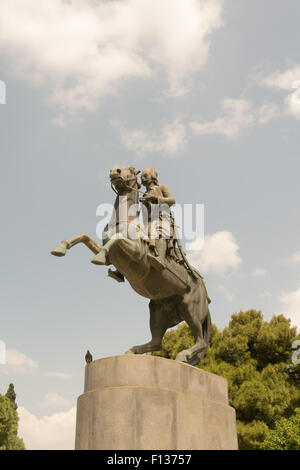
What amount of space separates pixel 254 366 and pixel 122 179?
1950cm

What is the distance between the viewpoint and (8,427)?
46312 mm

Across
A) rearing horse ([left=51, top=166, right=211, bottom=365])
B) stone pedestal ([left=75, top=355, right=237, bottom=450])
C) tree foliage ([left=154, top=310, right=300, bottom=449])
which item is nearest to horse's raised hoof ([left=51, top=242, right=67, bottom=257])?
rearing horse ([left=51, top=166, right=211, bottom=365])

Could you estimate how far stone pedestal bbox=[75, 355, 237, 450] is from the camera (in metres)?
7.13

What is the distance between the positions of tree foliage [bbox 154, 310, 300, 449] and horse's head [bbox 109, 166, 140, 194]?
16010mm

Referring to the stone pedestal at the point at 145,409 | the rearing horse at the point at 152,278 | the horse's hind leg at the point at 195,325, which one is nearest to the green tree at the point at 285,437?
the rearing horse at the point at 152,278

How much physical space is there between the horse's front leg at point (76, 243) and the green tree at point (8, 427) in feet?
143

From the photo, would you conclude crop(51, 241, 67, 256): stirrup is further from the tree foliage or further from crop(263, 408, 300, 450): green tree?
the tree foliage

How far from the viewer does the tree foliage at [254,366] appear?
22.6 meters

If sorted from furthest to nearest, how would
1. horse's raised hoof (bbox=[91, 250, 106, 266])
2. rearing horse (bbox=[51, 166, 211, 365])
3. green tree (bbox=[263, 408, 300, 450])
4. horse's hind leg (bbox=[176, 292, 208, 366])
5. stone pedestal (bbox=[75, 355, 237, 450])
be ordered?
1. green tree (bbox=[263, 408, 300, 450])
2. horse's hind leg (bbox=[176, 292, 208, 366])
3. rearing horse (bbox=[51, 166, 211, 365])
4. horse's raised hoof (bbox=[91, 250, 106, 266])
5. stone pedestal (bbox=[75, 355, 237, 450])

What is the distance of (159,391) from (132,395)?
0.54 metres

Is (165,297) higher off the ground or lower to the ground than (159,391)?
higher
